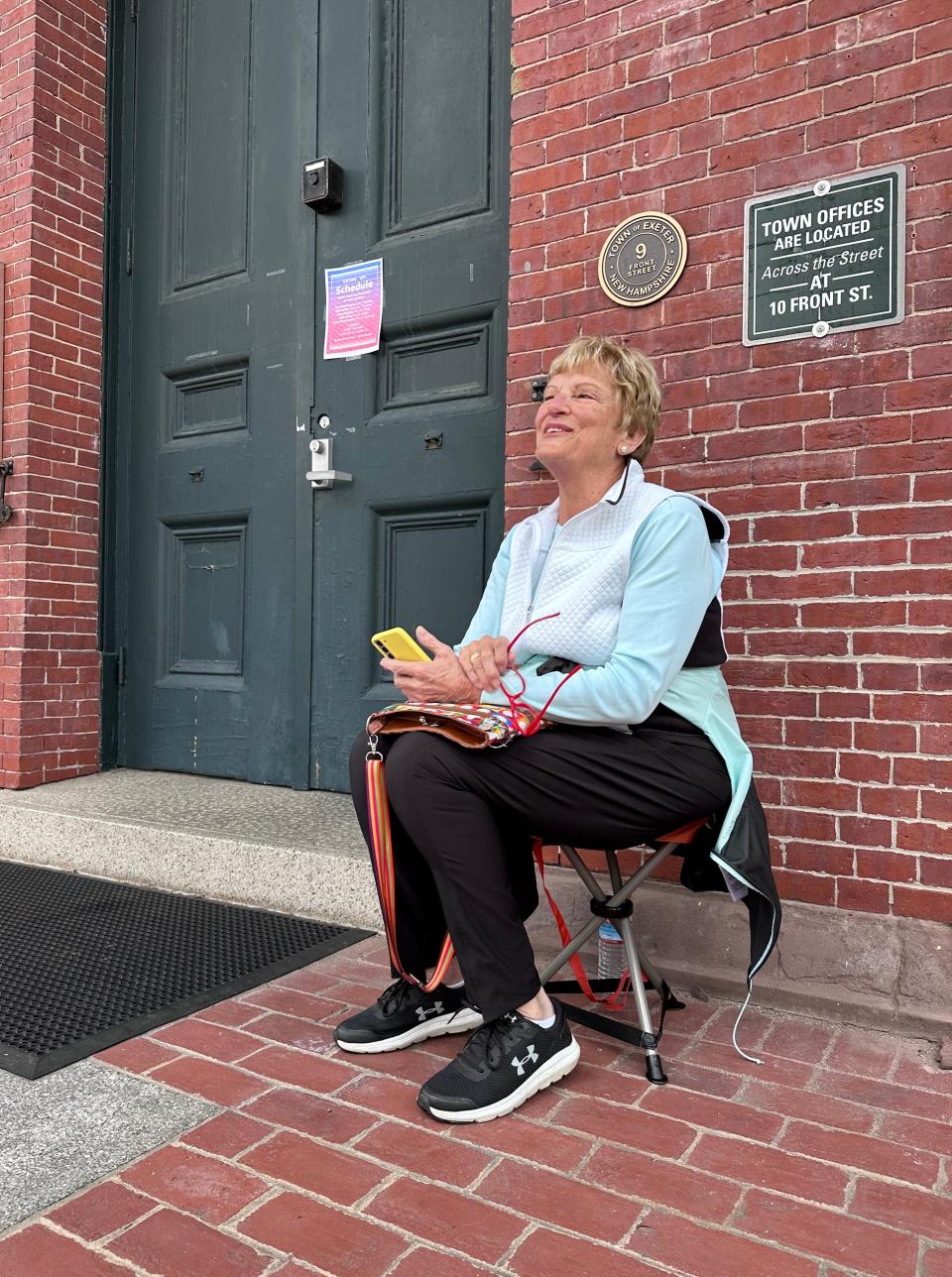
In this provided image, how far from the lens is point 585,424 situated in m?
2.26

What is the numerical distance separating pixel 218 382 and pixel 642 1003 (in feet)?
10.5

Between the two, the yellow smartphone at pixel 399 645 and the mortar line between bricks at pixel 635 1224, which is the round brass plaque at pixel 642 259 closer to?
the yellow smartphone at pixel 399 645

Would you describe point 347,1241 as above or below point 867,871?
below

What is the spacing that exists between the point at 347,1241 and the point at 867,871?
1.52 m

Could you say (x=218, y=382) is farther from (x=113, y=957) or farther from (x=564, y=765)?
(x=564, y=765)

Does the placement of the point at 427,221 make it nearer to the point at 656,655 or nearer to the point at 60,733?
the point at 656,655

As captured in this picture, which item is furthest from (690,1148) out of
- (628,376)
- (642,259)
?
(642,259)

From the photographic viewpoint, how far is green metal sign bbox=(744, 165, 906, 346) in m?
2.36

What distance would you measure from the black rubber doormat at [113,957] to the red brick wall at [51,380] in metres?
0.90

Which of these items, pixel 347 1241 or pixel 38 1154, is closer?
pixel 347 1241

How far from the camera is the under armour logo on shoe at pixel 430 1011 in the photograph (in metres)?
2.21

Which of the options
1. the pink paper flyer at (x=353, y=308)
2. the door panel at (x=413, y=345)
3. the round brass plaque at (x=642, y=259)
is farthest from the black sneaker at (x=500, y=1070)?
the pink paper flyer at (x=353, y=308)

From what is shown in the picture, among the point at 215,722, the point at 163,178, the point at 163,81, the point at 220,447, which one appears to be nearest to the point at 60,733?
the point at 215,722

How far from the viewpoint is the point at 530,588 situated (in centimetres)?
235
